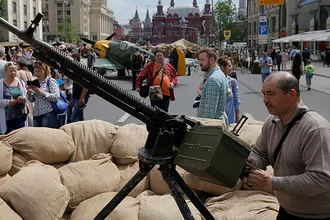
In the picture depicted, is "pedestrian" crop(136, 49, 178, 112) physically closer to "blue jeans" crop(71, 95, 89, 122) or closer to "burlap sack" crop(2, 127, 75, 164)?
"blue jeans" crop(71, 95, 89, 122)

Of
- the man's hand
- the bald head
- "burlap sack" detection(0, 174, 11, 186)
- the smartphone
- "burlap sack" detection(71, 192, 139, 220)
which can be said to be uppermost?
the bald head

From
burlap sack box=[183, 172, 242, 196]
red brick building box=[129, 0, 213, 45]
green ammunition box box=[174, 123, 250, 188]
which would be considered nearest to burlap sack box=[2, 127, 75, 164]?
burlap sack box=[183, 172, 242, 196]

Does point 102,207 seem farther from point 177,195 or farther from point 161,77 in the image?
point 161,77

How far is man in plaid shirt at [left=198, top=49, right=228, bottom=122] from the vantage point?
4.81 metres

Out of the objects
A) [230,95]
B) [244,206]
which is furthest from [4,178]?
[230,95]

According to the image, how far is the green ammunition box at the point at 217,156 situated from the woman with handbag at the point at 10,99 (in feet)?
13.6

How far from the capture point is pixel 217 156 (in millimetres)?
2346

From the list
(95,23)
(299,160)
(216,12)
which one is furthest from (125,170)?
(95,23)

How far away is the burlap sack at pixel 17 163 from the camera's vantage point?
14.1 ft

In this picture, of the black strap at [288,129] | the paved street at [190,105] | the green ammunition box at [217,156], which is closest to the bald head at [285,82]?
the black strap at [288,129]

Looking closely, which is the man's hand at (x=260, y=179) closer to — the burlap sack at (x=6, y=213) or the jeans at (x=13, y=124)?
the burlap sack at (x=6, y=213)

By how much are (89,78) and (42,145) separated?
197cm

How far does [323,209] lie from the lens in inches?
99.7

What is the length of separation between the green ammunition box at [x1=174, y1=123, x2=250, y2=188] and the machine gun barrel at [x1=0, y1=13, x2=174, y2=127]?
0.90 feet
